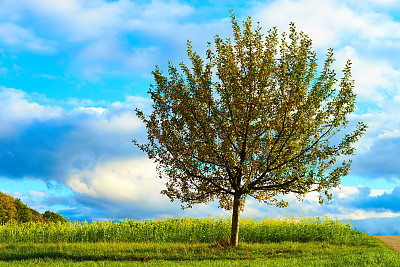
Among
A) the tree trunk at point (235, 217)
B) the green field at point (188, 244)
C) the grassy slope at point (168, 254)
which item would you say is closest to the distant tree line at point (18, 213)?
the green field at point (188, 244)

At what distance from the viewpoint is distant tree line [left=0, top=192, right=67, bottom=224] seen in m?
33.5

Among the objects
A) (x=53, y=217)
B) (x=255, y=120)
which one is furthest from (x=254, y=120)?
(x=53, y=217)

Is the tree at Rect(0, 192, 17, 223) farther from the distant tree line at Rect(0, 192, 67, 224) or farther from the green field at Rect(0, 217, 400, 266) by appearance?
the green field at Rect(0, 217, 400, 266)

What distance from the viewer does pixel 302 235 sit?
77.6ft

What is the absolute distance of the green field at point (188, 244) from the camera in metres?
16.1

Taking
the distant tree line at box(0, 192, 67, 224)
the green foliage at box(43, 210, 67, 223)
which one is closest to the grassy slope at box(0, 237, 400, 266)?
the distant tree line at box(0, 192, 67, 224)

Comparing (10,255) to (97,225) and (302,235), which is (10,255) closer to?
(97,225)

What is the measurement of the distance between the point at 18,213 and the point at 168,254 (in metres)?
25.3

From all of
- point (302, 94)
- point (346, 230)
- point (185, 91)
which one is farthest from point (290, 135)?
point (346, 230)

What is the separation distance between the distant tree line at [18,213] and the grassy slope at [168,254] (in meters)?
14.6

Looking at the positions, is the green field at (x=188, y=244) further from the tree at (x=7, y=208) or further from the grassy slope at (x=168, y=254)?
the tree at (x=7, y=208)

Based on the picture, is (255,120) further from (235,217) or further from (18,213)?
(18,213)

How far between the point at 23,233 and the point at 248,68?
730 inches

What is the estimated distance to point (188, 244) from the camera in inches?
799
